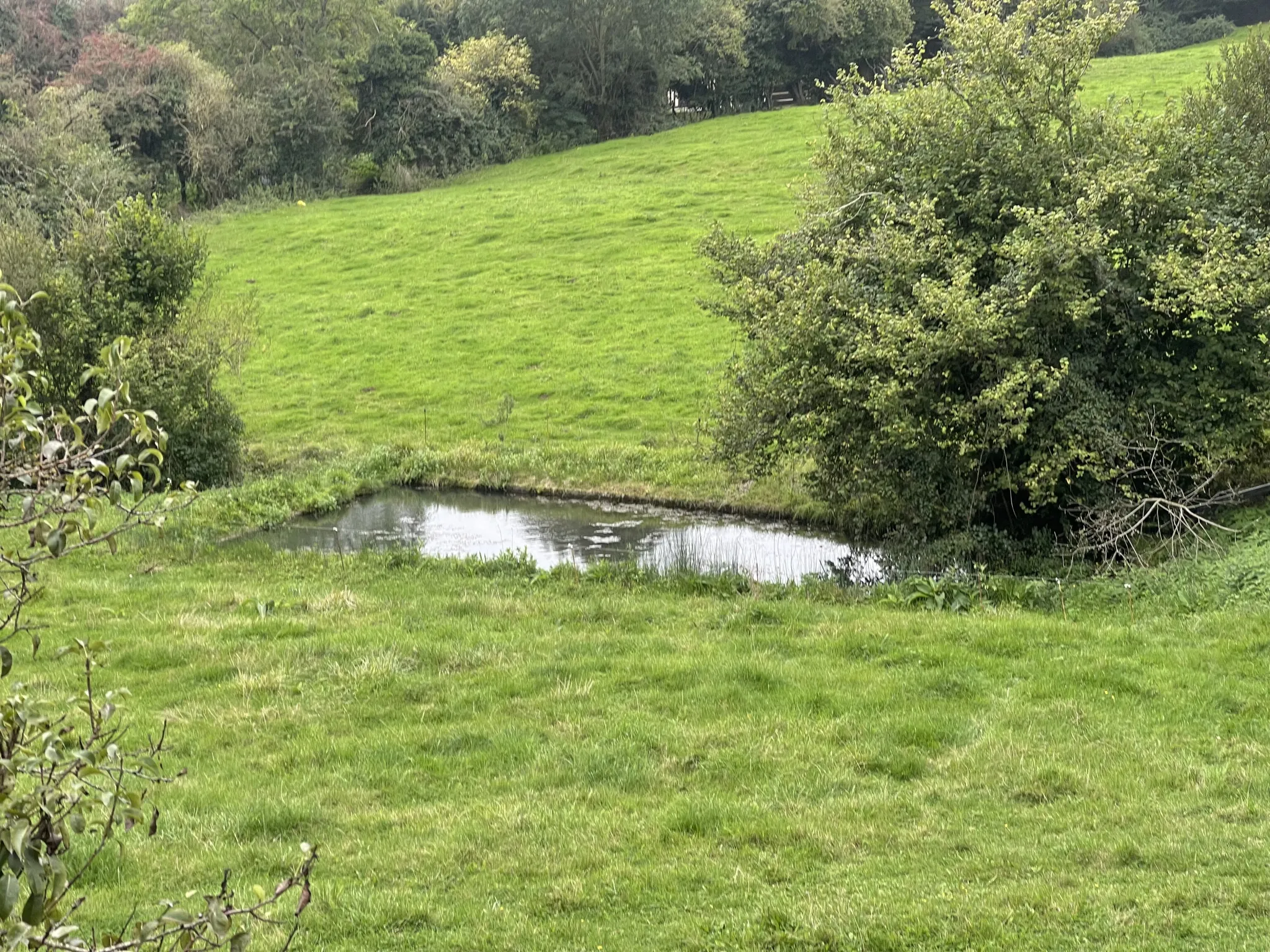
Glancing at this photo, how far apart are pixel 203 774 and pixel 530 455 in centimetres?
1846

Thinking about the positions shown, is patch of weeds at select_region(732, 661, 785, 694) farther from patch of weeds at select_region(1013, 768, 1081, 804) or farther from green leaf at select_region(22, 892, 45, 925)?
green leaf at select_region(22, 892, 45, 925)

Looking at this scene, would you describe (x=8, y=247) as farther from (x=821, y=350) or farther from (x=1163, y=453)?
(x=1163, y=453)

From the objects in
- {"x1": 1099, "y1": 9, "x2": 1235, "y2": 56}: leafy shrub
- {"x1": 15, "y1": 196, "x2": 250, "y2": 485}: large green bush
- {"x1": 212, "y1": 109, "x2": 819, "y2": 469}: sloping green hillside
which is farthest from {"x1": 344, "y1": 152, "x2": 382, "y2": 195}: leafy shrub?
{"x1": 1099, "y1": 9, "x2": 1235, "y2": 56}: leafy shrub

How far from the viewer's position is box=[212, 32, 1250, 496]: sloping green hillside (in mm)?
31484

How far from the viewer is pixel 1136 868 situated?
7.76 m


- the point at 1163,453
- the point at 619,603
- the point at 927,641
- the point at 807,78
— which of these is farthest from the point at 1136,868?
the point at 807,78

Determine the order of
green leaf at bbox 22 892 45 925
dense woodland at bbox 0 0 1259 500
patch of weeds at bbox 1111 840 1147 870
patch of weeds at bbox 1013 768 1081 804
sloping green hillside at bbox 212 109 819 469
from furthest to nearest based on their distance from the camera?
1. dense woodland at bbox 0 0 1259 500
2. sloping green hillside at bbox 212 109 819 469
3. patch of weeds at bbox 1013 768 1081 804
4. patch of weeds at bbox 1111 840 1147 870
5. green leaf at bbox 22 892 45 925

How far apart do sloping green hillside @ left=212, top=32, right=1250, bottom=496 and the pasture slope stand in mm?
10551

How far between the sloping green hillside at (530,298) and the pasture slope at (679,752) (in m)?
10.6

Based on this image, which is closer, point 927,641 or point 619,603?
point 927,641

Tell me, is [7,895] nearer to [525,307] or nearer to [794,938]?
[794,938]

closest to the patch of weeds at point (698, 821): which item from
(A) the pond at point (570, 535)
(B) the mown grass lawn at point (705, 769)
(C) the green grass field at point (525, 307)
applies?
(B) the mown grass lawn at point (705, 769)

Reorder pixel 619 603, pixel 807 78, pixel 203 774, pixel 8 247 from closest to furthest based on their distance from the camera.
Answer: pixel 203 774 < pixel 619 603 < pixel 8 247 < pixel 807 78

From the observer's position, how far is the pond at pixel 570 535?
20.8 m
